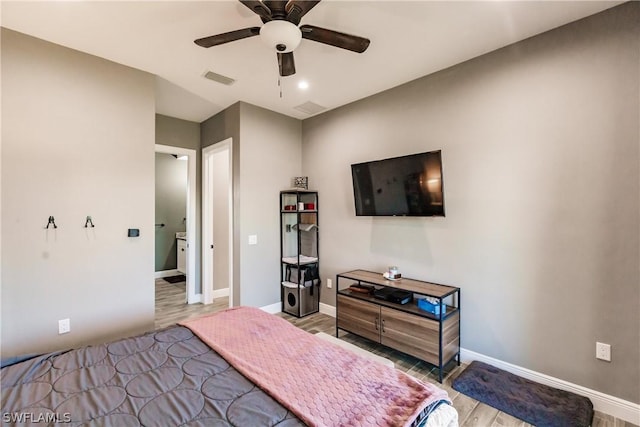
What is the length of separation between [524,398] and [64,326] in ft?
12.3

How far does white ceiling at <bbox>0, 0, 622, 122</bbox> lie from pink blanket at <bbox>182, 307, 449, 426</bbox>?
2.22m

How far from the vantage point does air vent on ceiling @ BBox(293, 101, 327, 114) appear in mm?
3758

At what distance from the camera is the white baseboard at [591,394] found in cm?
195

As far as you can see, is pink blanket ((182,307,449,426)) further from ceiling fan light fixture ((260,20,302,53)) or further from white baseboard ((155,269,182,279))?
white baseboard ((155,269,182,279))

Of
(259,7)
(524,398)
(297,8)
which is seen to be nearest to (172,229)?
Result: (259,7)

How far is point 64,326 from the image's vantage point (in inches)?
96.7

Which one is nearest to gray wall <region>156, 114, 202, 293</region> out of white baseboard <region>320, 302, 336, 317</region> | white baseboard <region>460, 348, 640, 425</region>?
white baseboard <region>320, 302, 336, 317</region>

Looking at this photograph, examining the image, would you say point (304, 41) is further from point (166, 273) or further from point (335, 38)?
point (166, 273)

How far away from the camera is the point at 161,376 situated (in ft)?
4.46

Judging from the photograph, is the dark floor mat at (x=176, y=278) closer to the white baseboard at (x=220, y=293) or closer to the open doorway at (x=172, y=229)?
the open doorway at (x=172, y=229)

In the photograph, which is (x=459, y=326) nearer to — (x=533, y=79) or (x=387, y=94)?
(x=533, y=79)

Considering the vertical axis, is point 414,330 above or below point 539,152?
below

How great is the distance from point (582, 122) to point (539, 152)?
0.32 m

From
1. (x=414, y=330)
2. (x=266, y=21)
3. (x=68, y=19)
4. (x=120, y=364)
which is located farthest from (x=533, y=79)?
(x=68, y=19)
